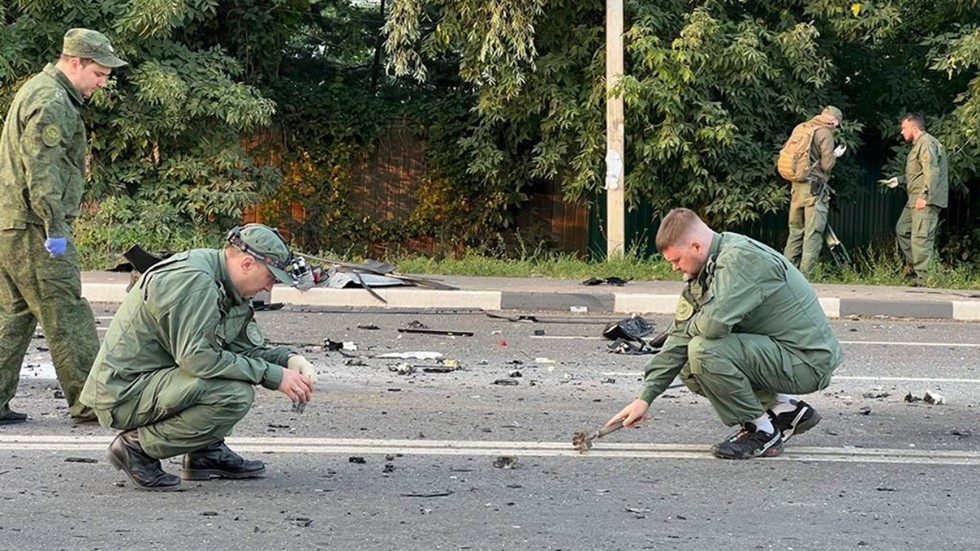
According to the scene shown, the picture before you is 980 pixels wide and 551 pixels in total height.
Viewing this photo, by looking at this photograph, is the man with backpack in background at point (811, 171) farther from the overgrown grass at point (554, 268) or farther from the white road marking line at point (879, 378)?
the white road marking line at point (879, 378)

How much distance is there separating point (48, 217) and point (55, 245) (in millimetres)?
138

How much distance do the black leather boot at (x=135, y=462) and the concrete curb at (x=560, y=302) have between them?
7315mm

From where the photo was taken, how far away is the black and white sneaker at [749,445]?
6.12 meters

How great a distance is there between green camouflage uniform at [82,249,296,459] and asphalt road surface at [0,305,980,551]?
0.32m

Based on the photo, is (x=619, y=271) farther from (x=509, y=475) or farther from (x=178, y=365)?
(x=178, y=365)

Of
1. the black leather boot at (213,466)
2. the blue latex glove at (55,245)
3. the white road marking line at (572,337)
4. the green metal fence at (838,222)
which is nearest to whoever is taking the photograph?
the black leather boot at (213,466)

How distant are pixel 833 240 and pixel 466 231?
641 centimetres

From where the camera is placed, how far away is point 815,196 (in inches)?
583

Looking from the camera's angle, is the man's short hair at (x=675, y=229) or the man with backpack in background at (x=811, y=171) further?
the man with backpack in background at (x=811, y=171)

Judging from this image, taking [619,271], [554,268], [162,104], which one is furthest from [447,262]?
[162,104]

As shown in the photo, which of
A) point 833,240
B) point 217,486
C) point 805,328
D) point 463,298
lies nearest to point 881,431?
point 805,328

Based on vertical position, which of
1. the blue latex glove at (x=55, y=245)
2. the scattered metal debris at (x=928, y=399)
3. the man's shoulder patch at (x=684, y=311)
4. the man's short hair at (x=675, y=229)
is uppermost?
the man's short hair at (x=675, y=229)

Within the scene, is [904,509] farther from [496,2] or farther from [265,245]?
[496,2]

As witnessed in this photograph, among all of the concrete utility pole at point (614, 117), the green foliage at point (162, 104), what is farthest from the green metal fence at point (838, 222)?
the green foliage at point (162, 104)
